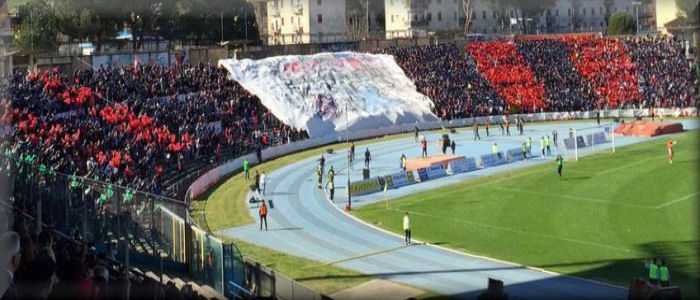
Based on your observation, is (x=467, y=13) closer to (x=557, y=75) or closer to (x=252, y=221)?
(x=557, y=75)

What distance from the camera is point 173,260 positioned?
57.5ft

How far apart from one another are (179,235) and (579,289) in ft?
32.6

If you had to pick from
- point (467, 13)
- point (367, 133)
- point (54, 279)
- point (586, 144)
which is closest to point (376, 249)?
point (54, 279)

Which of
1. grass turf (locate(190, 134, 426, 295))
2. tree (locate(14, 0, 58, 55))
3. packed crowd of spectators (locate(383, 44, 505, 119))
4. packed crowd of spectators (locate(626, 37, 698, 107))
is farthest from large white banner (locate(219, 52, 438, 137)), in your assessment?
packed crowd of spectators (locate(626, 37, 698, 107))

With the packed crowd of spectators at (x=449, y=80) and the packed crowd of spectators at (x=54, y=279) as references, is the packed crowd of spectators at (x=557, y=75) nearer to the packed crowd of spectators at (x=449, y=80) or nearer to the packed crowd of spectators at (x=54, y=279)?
the packed crowd of spectators at (x=449, y=80)

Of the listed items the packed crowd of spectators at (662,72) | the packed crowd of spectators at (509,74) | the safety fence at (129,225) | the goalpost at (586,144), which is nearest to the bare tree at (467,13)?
the packed crowd of spectators at (509,74)

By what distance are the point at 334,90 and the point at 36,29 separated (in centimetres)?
2141

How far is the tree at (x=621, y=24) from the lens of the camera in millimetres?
89125

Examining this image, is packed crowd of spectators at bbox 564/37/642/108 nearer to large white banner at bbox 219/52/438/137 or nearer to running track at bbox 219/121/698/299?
large white banner at bbox 219/52/438/137

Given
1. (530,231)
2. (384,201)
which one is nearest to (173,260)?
(530,231)

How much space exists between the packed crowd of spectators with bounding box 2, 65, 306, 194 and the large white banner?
1.54 meters

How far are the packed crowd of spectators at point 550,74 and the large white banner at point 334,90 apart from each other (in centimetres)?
228

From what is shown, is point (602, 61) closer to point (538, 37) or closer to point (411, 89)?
point (538, 37)

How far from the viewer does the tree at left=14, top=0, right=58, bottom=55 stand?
51.4 metres
